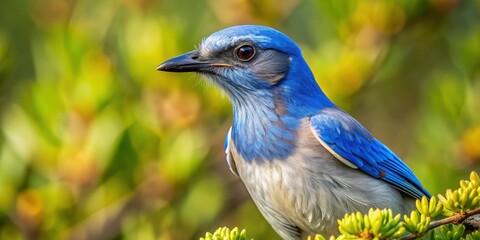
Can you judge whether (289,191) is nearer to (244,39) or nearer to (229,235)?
(244,39)

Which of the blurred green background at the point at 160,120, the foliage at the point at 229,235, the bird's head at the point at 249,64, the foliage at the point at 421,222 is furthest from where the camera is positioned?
the blurred green background at the point at 160,120

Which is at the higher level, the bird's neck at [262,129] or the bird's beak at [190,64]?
the bird's beak at [190,64]

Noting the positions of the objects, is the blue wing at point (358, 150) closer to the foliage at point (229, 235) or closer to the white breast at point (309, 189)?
the white breast at point (309, 189)

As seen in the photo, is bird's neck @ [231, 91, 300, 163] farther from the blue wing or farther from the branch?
the branch

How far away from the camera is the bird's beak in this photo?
4.50m

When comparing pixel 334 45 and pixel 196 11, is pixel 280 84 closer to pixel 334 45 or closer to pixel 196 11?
pixel 334 45

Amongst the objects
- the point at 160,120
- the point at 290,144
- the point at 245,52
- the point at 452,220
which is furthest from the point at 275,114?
the point at 452,220

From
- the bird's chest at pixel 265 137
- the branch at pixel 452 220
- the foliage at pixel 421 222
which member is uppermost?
the bird's chest at pixel 265 137

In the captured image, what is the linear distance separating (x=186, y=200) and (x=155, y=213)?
1.18ft

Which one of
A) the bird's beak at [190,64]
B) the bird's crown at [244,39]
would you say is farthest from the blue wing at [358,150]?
the bird's beak at [190,64]

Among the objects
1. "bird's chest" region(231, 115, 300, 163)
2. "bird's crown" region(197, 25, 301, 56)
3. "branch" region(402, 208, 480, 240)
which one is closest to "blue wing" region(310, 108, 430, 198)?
"bird's chest" region(231, 115, 300, 163)

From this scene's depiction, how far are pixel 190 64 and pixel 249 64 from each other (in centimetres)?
31

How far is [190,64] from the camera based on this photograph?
4.58 meters

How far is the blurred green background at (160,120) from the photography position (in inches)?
206
